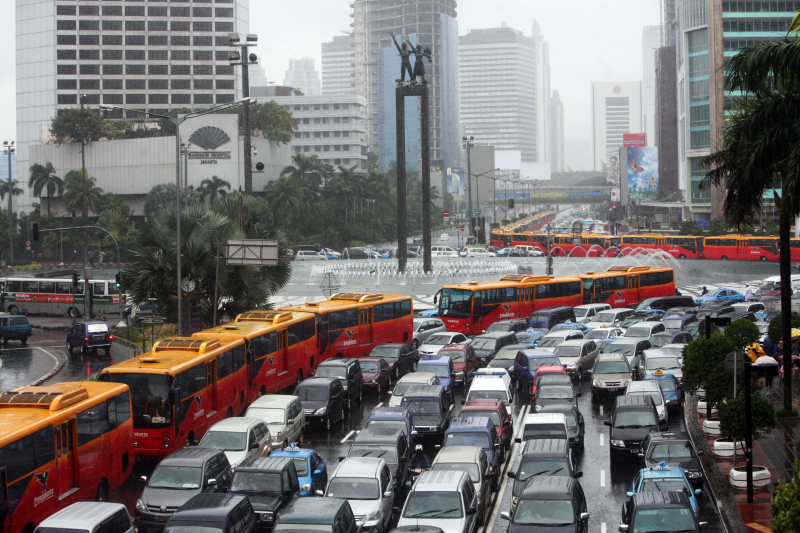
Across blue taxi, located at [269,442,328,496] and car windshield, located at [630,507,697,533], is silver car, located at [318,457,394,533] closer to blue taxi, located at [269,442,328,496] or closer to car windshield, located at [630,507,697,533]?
blue taxi, located at [269,442,328,496]

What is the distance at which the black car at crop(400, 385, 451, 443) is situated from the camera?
21266 millimetres

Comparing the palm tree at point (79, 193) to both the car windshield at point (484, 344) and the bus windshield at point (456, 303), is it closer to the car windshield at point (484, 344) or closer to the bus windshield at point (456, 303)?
the bus windshield at point (456, 303)

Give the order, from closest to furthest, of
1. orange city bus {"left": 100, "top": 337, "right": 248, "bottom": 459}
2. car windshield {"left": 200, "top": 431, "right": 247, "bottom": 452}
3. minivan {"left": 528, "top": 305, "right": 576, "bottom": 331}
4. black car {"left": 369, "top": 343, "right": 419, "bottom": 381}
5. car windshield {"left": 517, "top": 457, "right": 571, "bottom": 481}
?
car windshield {"left": 517, "top": 457, "right": 571, "bottom": 481} → car windshield {"left": 200, "top": 431, "right": 247, "bottom": 452} → orange city bus {"left": 100, "top": 337, "right": 248, "bottom": 459} → black car {"left": 369, "top": 343, "right": 419, "bottom": 381} → minivan {"left": 528, "top": 305, "right": 576, "bottom": 331}

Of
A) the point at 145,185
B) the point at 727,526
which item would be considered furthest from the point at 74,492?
the point at 145,185

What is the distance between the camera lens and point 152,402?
19266mm

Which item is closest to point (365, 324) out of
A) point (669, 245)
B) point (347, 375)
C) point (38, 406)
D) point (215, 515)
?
point (347, 375)

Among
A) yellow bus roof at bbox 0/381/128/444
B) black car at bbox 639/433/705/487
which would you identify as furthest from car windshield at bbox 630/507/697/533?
yellow bus roof at bbox 0/381/128/444

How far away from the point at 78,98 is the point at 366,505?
4705 inches

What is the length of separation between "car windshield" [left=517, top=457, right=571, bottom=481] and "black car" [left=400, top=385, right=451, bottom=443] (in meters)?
5.01

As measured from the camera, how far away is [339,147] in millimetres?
161000

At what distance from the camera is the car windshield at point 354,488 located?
1488cm

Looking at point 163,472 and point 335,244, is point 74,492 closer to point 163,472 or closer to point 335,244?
point 163,472

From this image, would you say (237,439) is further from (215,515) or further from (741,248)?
(741,248)

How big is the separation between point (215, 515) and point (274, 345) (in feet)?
46.0
